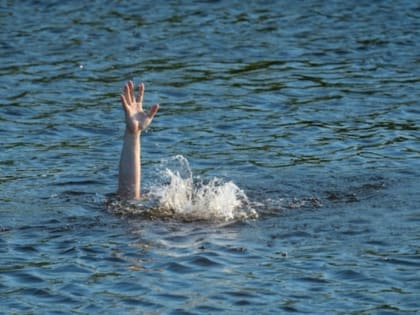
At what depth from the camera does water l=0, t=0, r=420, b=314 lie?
10164 millimetres

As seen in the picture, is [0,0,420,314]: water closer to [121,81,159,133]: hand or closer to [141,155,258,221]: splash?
[141,155,258,221]: splash

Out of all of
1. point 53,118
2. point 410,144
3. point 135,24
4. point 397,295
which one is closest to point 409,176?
point 410,144

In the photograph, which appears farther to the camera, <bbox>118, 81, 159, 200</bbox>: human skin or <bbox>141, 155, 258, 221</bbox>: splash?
<bbox>118, 81, 159, 200</bbox>: human skin

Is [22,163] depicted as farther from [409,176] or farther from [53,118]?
[409,176]

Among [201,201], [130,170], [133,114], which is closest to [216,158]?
[133,114]

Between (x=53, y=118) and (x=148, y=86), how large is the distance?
6.77 ft

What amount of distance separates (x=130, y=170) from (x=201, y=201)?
84cm

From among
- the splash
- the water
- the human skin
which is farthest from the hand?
the water

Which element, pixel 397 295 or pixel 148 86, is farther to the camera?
pixel 148 86

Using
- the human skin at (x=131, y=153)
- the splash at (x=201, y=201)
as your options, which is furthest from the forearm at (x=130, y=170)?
the splash at (x=201, y=201)

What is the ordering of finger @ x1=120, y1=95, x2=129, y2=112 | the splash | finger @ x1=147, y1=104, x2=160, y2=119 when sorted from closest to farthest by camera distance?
the splash, finger @ x1=147, y1=104, x2=160, y2=119, finger @ x1=120, y1=95, x2=129, y2=112

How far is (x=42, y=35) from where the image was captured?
68.2ft

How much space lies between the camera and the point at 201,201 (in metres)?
12.4

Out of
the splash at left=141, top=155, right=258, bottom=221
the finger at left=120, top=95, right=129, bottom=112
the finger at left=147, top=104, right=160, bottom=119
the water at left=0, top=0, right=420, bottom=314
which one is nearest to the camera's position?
the water at left=0, top=0, right=420, bottom=314
